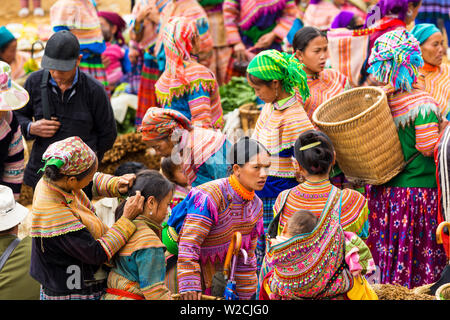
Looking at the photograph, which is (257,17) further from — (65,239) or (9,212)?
(65,239)

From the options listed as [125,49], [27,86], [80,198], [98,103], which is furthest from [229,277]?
[125,49]

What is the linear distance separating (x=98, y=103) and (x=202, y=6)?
11.7 feet

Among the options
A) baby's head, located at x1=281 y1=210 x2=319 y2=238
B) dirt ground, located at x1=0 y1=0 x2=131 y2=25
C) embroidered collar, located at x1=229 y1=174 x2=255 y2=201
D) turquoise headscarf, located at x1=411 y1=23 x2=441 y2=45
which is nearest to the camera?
baby's head, located at x1=281 y1=210 x2=319 y2=238

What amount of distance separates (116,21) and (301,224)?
722cm

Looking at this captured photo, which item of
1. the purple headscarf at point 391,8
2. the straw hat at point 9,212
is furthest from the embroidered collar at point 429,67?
the straw hat at point 9,212

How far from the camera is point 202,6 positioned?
29.5 ft

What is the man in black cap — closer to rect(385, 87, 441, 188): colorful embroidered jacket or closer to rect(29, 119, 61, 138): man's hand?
rect(29, 119, 61, 138): man's hand

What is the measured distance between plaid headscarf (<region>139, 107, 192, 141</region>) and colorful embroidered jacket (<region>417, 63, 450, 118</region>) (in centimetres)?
221

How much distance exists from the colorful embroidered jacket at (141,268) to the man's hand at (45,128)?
68.9 inches

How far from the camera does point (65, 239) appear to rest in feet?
13.3

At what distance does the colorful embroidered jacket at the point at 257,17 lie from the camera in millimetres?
8586

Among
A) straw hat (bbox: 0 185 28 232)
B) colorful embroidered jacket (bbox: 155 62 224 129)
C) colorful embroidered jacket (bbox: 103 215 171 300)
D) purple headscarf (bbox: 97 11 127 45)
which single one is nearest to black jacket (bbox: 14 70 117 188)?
colorful embroidered jacket (bbox: 155 62 224 129)

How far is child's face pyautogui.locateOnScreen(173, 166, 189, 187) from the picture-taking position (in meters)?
5.60
